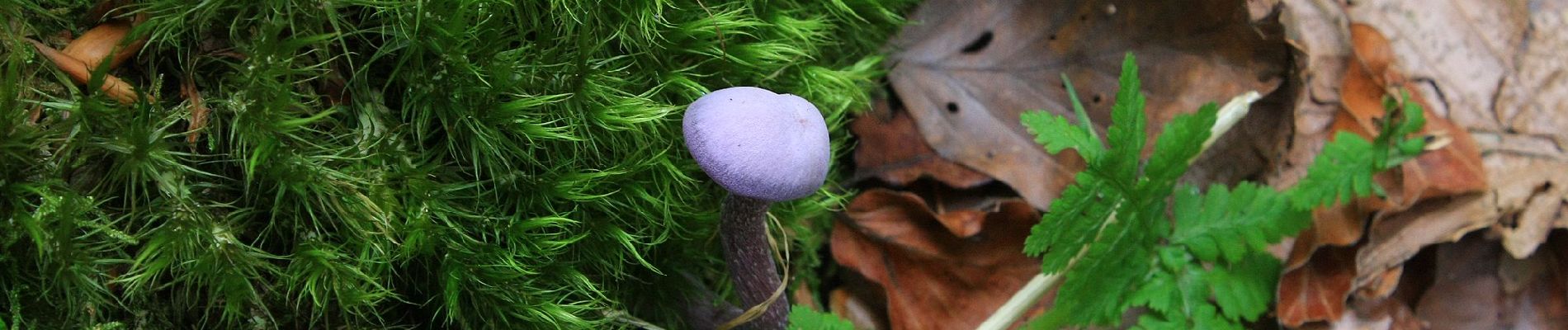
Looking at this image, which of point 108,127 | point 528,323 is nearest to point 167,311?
point 108,127

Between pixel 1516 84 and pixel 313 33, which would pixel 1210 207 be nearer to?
pixel 1516 84

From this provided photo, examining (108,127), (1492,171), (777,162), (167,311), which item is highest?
(108,127)

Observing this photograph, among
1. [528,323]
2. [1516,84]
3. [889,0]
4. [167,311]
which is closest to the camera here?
[167,311]

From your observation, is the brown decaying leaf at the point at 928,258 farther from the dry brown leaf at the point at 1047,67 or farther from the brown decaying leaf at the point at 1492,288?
the brown decaying leaf at the point at 1492,288

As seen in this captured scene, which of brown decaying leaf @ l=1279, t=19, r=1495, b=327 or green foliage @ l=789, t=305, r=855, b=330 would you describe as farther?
brown decaying leaf @ l=1279, t=19, r=1495, b=327

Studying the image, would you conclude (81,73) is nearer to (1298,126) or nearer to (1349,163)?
(1349,163)

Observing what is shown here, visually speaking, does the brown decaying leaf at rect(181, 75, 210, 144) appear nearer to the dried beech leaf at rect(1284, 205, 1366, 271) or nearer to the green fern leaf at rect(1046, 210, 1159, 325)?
the green fern leaf at rect(1046, 210, 1159, 325)

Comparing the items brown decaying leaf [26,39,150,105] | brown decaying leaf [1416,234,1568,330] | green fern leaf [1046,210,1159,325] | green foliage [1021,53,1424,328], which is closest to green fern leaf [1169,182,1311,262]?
green foliage [1021,53,1424,328]
